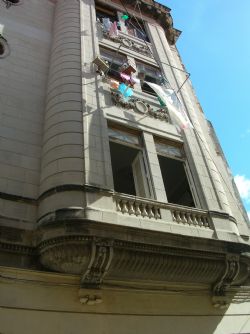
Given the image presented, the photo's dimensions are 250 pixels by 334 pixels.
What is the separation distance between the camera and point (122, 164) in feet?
45.1

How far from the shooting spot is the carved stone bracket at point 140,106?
13.4 metres

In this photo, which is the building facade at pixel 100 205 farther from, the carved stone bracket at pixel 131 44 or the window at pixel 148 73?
the carved stone bracket at pixel 131 44

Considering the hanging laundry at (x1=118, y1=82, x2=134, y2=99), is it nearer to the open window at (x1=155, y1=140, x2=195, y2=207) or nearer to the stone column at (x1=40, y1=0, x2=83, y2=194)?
the stone column at (x1=40, y1=0, x2=83, y2=194)

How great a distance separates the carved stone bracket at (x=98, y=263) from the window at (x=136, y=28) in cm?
1426

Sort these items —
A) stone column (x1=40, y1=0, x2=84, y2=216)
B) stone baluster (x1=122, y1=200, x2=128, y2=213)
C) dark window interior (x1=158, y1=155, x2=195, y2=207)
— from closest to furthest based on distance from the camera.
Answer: stone column (x1=40, y1=0, x2=84, y2=216) → stone baluster (x1=122, y1=200, x2=128, y2=213) → dark window interior (x1=158, y1=155, x2=195, y2=207)

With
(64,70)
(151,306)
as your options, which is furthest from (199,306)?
(64,70)

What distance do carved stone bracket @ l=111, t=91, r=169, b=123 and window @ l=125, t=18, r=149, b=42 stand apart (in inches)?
282

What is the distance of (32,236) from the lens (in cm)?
889

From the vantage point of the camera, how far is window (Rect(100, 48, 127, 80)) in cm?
1594

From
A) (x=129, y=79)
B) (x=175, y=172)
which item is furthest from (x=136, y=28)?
(x=175, y=172)

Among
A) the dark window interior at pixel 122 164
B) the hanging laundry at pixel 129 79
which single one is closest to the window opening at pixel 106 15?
the hanging laundry at pixel 129 79

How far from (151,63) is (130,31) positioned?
3.29 meters

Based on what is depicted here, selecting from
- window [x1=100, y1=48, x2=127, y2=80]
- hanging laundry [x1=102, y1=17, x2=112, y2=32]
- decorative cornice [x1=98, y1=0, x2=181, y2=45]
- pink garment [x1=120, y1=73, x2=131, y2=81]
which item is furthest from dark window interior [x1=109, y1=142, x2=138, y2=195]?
decorative cornice [x1=98, y1=0, x2=181, y2=45]

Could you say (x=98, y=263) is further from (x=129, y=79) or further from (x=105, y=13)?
(x=105, y=13)
